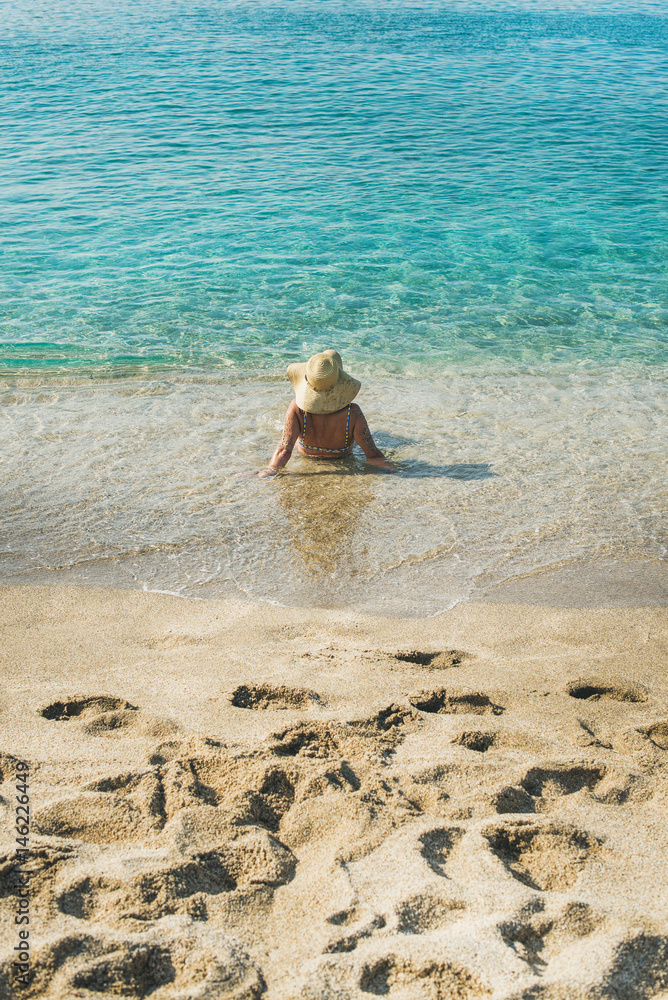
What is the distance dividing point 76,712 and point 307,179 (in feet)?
44.3

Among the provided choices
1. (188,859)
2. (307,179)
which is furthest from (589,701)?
(307,179)

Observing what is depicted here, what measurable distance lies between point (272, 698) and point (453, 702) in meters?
0.81

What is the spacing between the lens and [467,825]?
2635mm

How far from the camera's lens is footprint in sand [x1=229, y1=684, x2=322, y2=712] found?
3305 millimetres

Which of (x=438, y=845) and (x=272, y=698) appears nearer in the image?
(x=438, y=845)

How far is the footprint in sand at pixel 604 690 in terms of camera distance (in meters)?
3.48

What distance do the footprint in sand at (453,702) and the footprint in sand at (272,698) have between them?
454mm

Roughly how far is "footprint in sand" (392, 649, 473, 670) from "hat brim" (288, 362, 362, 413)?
102 inches

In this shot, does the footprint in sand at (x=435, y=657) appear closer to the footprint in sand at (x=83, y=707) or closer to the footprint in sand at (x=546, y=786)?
the footprint in sand at (x=546, y=786)

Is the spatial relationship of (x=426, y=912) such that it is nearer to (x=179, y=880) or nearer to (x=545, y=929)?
(x=545, y=929)

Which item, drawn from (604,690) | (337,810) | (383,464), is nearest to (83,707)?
(337,810)

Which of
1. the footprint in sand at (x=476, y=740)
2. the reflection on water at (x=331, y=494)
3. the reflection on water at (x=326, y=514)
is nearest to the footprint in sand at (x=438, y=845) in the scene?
the footprint in sand at (x=476, y=740)

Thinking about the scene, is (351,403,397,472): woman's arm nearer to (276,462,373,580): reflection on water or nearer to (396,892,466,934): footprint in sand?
(276,462,373,580): reflection on water

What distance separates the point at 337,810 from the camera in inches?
105
